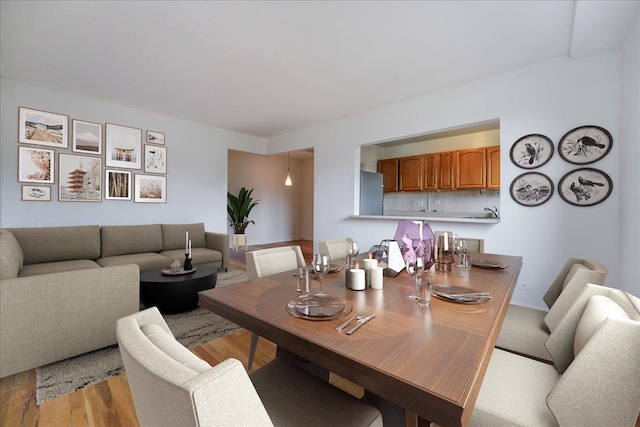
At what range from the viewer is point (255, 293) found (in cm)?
115

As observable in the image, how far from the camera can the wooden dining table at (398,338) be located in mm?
563

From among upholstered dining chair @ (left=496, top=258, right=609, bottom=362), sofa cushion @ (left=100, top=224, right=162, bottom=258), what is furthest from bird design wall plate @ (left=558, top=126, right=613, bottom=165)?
sofa cushion @ (left=100, top=224, right=162, bottom=258)

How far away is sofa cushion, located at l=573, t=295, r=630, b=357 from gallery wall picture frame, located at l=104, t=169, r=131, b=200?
520cm

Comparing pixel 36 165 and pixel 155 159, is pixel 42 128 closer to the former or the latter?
pixel 36 165

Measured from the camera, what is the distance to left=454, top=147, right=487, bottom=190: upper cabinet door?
4.78 meters

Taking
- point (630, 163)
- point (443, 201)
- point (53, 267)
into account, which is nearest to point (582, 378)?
point (630, 163)

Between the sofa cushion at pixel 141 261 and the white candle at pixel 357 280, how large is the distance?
312cm

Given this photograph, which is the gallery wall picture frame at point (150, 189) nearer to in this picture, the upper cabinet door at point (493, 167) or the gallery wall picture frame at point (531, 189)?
the gallery wall picture frame at point (531, 189)

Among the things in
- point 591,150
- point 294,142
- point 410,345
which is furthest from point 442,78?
point 410,345

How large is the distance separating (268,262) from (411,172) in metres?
4.70

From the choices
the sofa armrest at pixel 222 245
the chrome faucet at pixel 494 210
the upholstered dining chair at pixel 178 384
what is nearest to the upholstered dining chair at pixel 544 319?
the upholstered dining chair at pixel 178 384

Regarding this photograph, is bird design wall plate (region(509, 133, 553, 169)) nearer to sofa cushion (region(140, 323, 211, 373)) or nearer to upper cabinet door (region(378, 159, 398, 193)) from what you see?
upper cabinet door (region(378, 159, 398, 193))

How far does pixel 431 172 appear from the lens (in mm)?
5406

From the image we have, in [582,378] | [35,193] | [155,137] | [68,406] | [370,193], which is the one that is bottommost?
[68,406]
